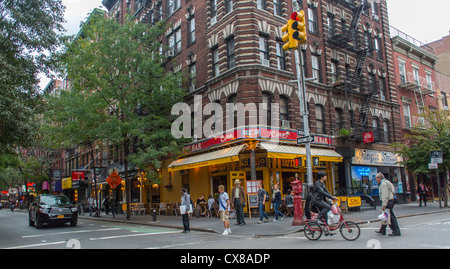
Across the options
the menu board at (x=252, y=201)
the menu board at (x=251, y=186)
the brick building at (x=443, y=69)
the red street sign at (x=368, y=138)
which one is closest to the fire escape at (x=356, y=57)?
the red street sign at (x=368, y=138)

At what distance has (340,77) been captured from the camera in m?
25.2

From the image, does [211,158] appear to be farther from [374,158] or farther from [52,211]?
[374,158]

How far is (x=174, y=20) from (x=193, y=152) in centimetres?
1110

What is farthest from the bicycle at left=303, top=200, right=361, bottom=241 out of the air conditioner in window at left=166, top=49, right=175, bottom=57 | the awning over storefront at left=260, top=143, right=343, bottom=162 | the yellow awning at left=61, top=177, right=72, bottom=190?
the yellow awning at left=61, top=177, right=72, bottom=190

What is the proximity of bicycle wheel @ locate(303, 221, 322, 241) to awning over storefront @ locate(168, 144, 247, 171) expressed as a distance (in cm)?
895

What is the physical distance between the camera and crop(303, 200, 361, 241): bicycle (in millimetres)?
8938

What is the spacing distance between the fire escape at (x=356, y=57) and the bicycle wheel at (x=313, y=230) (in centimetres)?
1707

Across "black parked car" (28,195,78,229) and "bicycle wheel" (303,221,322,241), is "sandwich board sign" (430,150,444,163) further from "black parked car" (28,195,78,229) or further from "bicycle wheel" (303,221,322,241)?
"black parked car" (28,195,78,229)

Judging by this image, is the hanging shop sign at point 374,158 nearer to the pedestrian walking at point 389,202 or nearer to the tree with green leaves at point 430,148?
the tree with green leaves at point 430,148

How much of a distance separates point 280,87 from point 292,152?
4199 millimetres

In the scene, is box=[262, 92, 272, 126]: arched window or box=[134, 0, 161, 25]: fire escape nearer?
box=[262, 92, 272, 126]: arched window

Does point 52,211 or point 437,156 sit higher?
point 437,156

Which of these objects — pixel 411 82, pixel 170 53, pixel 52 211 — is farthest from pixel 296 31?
pixel 411 82

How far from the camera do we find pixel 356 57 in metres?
27.3
